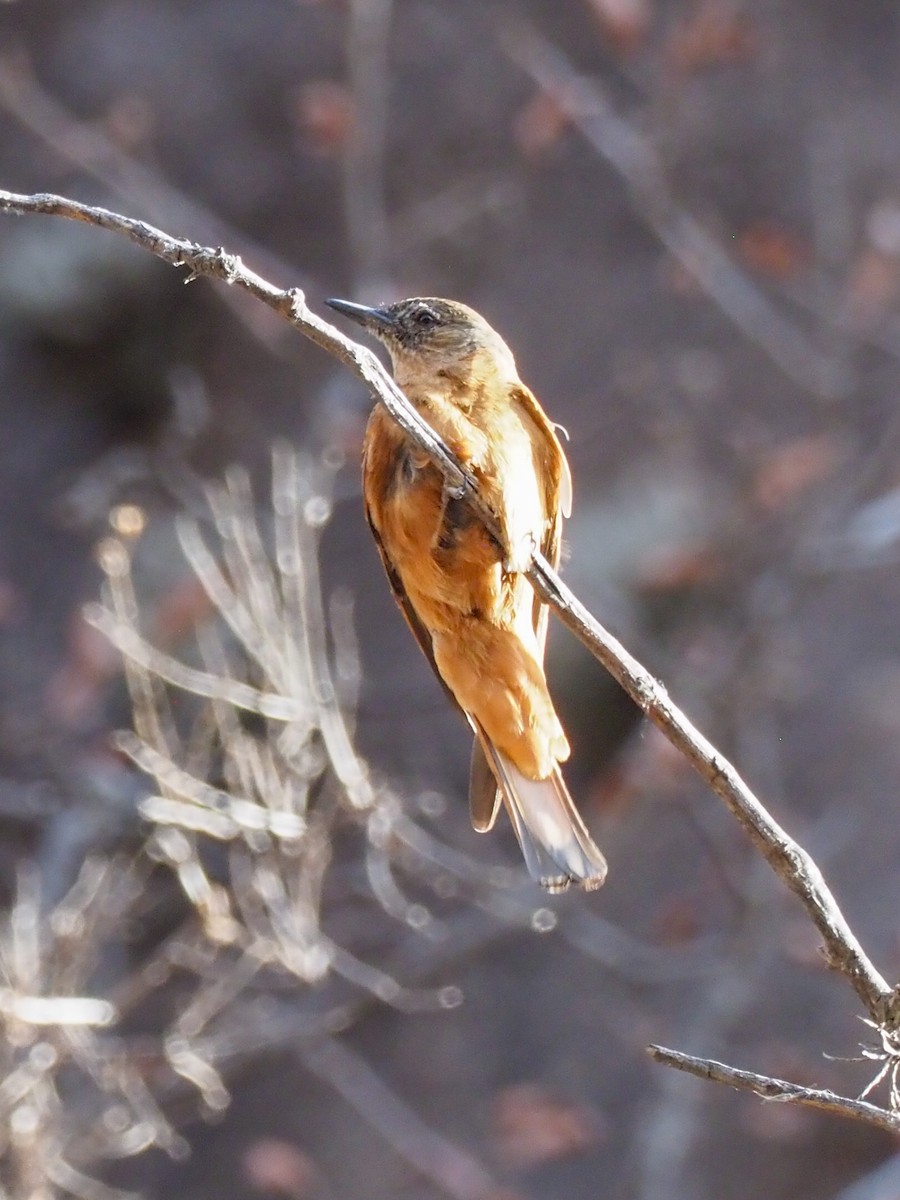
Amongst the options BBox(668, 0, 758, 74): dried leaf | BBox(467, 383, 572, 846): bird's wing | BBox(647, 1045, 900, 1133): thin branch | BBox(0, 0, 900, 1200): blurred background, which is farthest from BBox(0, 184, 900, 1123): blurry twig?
BBox(668, 0, 758, 74): dried leaf

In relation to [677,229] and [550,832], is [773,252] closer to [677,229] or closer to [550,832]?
[677,229]

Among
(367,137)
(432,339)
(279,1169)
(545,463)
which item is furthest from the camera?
(367,137)

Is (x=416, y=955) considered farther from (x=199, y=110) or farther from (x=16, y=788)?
(x=199, y=110)

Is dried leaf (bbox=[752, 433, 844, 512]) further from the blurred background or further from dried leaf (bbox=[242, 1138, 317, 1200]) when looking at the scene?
dried leaf (bbox=[242, 1138, 317, 1200])

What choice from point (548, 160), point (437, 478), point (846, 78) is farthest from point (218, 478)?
point (437, 478)

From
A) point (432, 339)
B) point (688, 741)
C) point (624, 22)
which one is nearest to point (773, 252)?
point (624, 22)

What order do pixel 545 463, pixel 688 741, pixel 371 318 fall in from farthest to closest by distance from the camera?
pixel 371 318 < pixel 545 463 < pixel 688 741

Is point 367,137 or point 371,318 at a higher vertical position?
point 367,137

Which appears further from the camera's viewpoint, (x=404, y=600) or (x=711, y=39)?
(x=711, y=39)
